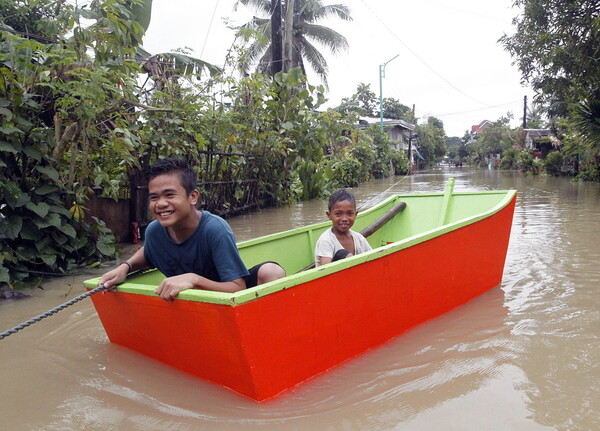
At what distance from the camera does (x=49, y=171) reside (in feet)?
15.3

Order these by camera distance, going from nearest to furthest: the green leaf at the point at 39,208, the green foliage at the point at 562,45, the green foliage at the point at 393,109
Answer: the green leaf at the point at 39,208 < the green foliage at the point at 562,45 < the green foliage at the point at 393,109

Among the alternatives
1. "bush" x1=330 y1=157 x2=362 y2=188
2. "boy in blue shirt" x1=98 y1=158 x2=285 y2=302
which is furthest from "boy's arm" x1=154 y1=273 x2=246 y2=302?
"bush" x1=330 y1=157 x2=362 y2=188

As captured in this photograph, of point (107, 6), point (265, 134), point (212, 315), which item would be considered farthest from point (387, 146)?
point (212, 315)

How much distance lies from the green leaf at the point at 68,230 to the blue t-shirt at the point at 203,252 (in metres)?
2.32

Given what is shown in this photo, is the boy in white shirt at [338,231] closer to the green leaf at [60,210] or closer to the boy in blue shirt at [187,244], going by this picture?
the boy in blue shirt at [187,244]

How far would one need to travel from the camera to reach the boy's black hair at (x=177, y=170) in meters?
2.57

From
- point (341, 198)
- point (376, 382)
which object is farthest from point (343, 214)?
point (376, 382)

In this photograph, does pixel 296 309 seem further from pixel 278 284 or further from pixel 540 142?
pixel 540 142

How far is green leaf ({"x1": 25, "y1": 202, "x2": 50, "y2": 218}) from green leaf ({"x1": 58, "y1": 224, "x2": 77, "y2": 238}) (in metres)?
0.26

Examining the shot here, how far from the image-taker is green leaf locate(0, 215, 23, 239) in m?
4.41

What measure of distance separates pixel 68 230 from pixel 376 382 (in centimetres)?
344

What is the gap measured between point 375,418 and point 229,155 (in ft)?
24.6

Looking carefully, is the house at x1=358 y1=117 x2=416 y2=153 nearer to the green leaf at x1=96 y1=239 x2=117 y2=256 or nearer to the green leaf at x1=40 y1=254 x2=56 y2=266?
the green leaf at x1=96 y1=239 x2=117 y2=256

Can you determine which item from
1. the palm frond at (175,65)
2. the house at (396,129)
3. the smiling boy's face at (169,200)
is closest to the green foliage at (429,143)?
the house at (396,129)
